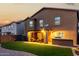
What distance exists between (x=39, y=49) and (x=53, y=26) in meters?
0.43

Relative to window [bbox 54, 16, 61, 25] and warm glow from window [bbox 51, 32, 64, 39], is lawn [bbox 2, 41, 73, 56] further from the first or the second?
window [bbox 54, 16, 61, 25]

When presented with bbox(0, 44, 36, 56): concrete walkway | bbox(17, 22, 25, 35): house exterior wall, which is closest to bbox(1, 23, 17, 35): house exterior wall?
bbox(17, 22, 25, 35): house exterior wall

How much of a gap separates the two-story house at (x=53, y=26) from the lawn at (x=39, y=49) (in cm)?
9

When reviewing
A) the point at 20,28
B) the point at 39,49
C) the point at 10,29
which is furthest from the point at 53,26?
the point at 10,29

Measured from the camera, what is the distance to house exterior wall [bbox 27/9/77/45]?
358 centimetres

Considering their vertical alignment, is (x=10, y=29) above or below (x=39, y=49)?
above

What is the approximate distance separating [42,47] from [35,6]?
669 millimetres

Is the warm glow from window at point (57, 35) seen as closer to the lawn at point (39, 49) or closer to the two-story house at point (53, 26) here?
the two-story house at point (53, 26)

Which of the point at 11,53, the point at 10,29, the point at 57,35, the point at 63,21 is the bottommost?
the point at 11,53

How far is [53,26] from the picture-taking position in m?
3.70

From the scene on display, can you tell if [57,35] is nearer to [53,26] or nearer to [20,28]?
[53,26]

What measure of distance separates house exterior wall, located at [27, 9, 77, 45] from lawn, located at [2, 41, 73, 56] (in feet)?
0.71

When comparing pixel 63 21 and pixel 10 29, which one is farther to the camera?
pixel 10 29

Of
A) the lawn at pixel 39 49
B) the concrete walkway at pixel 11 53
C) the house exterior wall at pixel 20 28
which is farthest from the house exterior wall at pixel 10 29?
the concrete walkway at pixel 11 53
